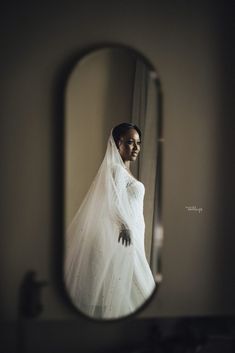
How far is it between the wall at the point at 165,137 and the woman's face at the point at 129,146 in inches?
4.2

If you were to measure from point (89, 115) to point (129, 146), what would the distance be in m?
0.14

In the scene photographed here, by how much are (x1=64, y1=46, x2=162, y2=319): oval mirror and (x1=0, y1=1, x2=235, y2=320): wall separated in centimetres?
5

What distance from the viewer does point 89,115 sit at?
1213 millimetres

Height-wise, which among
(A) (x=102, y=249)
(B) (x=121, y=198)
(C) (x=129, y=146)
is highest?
(C) (x=129, y=146)

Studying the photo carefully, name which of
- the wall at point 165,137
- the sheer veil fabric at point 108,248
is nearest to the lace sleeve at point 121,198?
the sheer veil fabric at point 108,248

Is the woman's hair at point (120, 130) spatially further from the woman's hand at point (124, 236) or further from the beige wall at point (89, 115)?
the woman's hand at point (124, 236)

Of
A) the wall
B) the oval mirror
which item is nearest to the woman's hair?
the oval mirror

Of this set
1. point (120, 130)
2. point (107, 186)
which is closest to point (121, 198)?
point (107, 186)

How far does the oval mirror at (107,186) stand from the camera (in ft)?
3.97

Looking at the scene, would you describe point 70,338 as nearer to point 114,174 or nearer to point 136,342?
point 136,342

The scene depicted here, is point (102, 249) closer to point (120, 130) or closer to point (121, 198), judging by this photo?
point (121, 198)

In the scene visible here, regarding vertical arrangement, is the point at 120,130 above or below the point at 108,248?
above

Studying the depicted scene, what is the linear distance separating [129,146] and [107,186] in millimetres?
130

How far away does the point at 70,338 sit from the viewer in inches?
47.9
